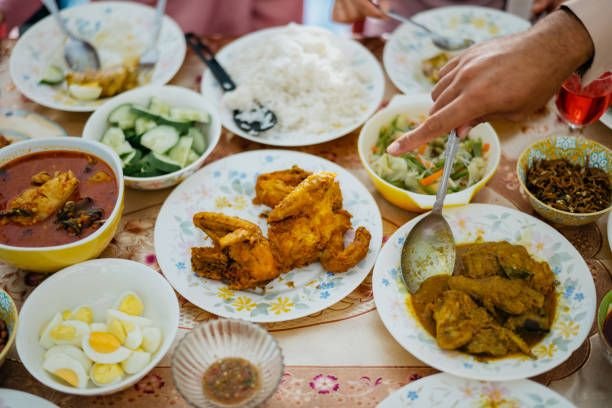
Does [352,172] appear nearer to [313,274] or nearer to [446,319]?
[313,274]

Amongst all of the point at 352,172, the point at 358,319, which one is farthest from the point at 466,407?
the point at 352,172

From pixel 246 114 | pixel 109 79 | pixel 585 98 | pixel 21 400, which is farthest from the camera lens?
pixel 109 79

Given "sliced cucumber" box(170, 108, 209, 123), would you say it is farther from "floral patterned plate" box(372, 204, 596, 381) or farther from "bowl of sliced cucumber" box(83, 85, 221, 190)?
"floral patterned plate" box(372, 204, 596, 381)

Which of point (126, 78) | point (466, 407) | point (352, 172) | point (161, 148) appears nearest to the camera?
point (466, 407)

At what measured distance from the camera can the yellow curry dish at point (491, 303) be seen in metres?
2.02

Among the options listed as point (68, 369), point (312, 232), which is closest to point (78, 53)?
point (312, 232)

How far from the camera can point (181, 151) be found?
8.89 feet

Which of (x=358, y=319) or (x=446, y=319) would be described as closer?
(x=446, y=319)

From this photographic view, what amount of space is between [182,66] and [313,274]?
171 cm

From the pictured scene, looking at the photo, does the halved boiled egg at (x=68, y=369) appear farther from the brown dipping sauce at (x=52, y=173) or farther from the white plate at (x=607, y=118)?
the white plate at (x=607, y=118)

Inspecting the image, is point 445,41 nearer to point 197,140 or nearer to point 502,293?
point 197,140

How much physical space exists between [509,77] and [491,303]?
0.88 metres

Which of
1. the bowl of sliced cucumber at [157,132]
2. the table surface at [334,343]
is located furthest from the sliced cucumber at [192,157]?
the table surface at [334,343]

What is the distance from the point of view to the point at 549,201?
8.08ft
